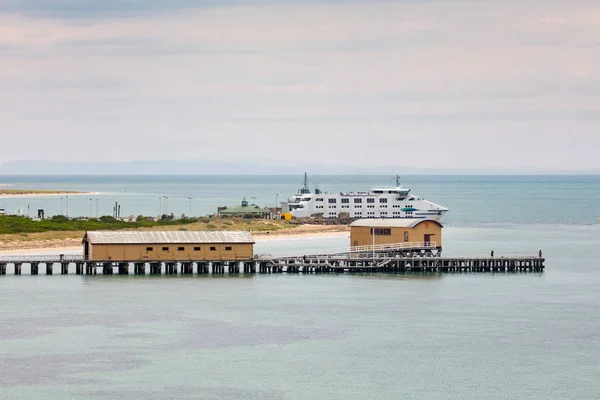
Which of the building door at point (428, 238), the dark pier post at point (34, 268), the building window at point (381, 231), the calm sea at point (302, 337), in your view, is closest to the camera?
the calm sea at point (302, 337)

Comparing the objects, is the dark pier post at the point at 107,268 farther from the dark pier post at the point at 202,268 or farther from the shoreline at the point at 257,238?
the shoreline at the point at 257,238

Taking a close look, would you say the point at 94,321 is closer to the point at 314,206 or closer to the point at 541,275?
the point at 541,275

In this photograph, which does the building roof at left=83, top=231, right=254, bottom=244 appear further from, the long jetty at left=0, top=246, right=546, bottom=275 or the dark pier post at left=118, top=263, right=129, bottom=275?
the dark pier post at left=118, top=263, right=129, bottom=275

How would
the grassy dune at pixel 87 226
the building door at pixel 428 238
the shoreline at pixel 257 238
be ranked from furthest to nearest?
the grassy dune at pixel 87 226 → the shoreline at pixel 257 238 → the building door at pixel 428 238

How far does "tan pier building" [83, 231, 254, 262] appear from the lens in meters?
87.1

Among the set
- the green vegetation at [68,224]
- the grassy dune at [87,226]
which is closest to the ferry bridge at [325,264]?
the grassy dune at [87,226]

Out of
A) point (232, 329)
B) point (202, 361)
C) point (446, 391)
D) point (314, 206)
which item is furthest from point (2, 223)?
point (446, 391)

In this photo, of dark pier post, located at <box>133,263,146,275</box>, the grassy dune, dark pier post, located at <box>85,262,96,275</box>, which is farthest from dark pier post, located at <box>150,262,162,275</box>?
the grassy dune

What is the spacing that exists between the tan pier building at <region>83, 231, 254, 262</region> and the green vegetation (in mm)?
30862

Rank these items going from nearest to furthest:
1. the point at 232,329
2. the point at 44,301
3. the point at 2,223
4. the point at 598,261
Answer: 1. the point at 232,329
2. the point at 44,301
3. the point at 598,261
4. the point at 2,223

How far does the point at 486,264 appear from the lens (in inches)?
3684

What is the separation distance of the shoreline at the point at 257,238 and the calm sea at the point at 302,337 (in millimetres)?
23787

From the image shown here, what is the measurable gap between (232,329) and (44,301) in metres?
15.0

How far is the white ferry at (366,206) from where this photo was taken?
16475 centimetres
